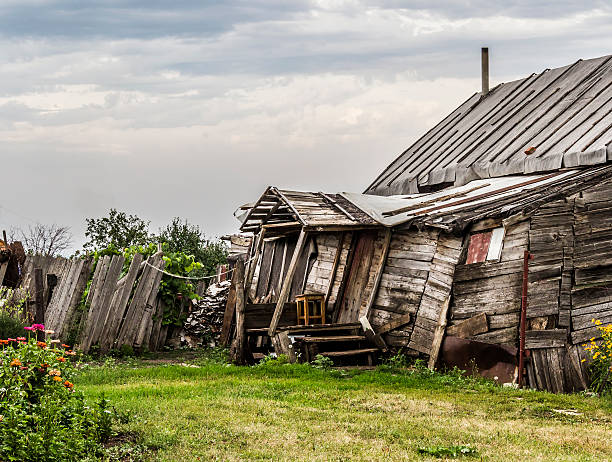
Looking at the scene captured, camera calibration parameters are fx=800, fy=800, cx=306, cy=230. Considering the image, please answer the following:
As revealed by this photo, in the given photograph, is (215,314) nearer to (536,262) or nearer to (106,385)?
(106,385)

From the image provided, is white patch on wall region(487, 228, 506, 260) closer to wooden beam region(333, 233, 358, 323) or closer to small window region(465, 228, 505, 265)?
small window region(465, 228, 505, 265)

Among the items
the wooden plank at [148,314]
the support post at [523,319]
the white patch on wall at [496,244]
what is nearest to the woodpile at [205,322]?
the wooden plank at [148,314]

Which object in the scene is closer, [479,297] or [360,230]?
[479,297]

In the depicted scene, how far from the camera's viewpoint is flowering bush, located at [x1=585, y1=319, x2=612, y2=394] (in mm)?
10683

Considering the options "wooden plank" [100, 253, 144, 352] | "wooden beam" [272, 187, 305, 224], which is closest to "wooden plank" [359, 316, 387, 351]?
"wooden beam" [272, 187, 305, 224]

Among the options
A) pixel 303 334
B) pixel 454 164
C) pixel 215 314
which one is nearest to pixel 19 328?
pixel 303 334

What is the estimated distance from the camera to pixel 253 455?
7.01 m

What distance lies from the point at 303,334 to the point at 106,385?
3.94m

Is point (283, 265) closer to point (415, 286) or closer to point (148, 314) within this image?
point (148, 314)

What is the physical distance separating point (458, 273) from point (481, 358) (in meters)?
1.38

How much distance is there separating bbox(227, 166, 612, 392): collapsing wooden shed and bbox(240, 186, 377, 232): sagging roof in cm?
3

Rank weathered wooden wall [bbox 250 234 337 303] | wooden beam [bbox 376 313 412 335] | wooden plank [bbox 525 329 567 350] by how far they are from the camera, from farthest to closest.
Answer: weathered wooden wall [bbox 250 234 337 303] < wooden beam [bbox 376 313 412 335] < wooden plank [bbox 525 329 567 350]

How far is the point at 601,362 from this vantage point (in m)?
11.0

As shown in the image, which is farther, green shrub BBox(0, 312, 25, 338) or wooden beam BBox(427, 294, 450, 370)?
green shrub BBox(0, 312, 25, 338)
